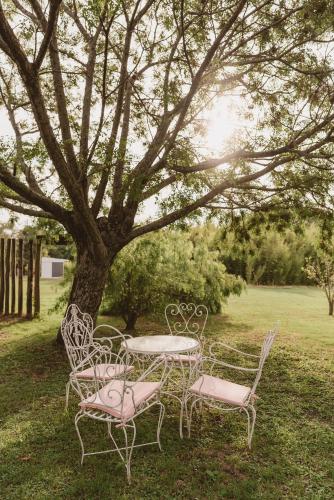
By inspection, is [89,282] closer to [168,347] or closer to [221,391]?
[168,347]

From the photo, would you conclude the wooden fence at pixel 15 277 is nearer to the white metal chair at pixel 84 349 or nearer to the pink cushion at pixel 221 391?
the white metal chair at pixel 84 349

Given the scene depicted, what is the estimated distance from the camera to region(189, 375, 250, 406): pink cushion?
401cm

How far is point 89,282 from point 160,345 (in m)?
2.89

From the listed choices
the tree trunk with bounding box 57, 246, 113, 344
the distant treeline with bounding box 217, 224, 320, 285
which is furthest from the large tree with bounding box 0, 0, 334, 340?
the distant treeline with bounding box 217, 224, 320, 285

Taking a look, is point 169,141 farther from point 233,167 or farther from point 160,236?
point 160,236

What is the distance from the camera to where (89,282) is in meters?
7.34

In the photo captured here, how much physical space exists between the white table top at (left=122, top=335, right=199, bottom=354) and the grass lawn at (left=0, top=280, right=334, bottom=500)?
32.8 inches

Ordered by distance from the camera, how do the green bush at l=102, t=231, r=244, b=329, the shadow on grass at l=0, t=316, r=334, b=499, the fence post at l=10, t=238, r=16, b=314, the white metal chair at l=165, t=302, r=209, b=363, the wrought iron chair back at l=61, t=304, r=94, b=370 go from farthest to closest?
the fence post at l=10, t=238, r=16, b=314 → the green bush at l=102, t=231, r=244, b=329 → the white metal chair at l=165, t=302, r=209, b=363 → the wrought iron chair back at l=61, t=304, r=94, b=370 → the shadow on grass at l=0, t=316, r=334, b=499

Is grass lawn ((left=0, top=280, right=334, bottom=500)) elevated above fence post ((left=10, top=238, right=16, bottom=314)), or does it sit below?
below

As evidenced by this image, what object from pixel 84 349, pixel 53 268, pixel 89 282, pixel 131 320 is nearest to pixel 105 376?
pixel 84 349

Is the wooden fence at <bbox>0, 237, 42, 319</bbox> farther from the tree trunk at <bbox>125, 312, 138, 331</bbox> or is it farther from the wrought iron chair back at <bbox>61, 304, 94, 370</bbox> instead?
the wrought iron chair back at <bbox>61, 304, 94, 370</bbox>

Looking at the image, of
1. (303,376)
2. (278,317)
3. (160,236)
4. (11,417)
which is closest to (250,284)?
(278,317)

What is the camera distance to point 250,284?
22.2 metres

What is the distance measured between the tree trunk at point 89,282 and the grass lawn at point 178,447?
0.93 m
